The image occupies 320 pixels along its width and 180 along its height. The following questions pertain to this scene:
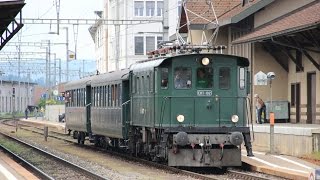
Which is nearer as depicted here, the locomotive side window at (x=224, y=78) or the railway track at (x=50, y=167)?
the railway track at (x=50, y=167)

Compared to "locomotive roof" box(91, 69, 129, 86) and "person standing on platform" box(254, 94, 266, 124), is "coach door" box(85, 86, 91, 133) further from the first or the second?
"person standing on platform" box(254, 94, 266, 124)

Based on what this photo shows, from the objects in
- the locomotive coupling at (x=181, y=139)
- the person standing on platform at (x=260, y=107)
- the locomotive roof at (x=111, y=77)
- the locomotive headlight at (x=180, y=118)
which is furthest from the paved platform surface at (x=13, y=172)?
the person standing on platform at (x=260, y=107)

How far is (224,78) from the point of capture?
19281 mm

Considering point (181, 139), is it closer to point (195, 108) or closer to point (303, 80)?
point (195, 108)

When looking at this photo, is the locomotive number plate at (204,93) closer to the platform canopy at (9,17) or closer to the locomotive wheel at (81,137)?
the platform canopy at (9,17)

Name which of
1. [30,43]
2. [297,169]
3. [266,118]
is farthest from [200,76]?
[30,43]

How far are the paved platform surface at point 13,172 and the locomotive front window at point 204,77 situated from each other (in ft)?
16.1

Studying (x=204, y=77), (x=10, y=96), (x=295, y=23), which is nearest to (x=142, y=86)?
(x=204, y=77)

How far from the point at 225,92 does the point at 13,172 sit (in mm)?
6025

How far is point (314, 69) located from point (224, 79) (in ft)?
31.7

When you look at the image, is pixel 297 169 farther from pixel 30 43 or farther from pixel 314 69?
pixel 30 43

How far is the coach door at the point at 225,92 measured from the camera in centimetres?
1900

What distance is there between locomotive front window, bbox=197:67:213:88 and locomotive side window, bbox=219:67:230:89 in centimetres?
26

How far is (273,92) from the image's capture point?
32656mm
